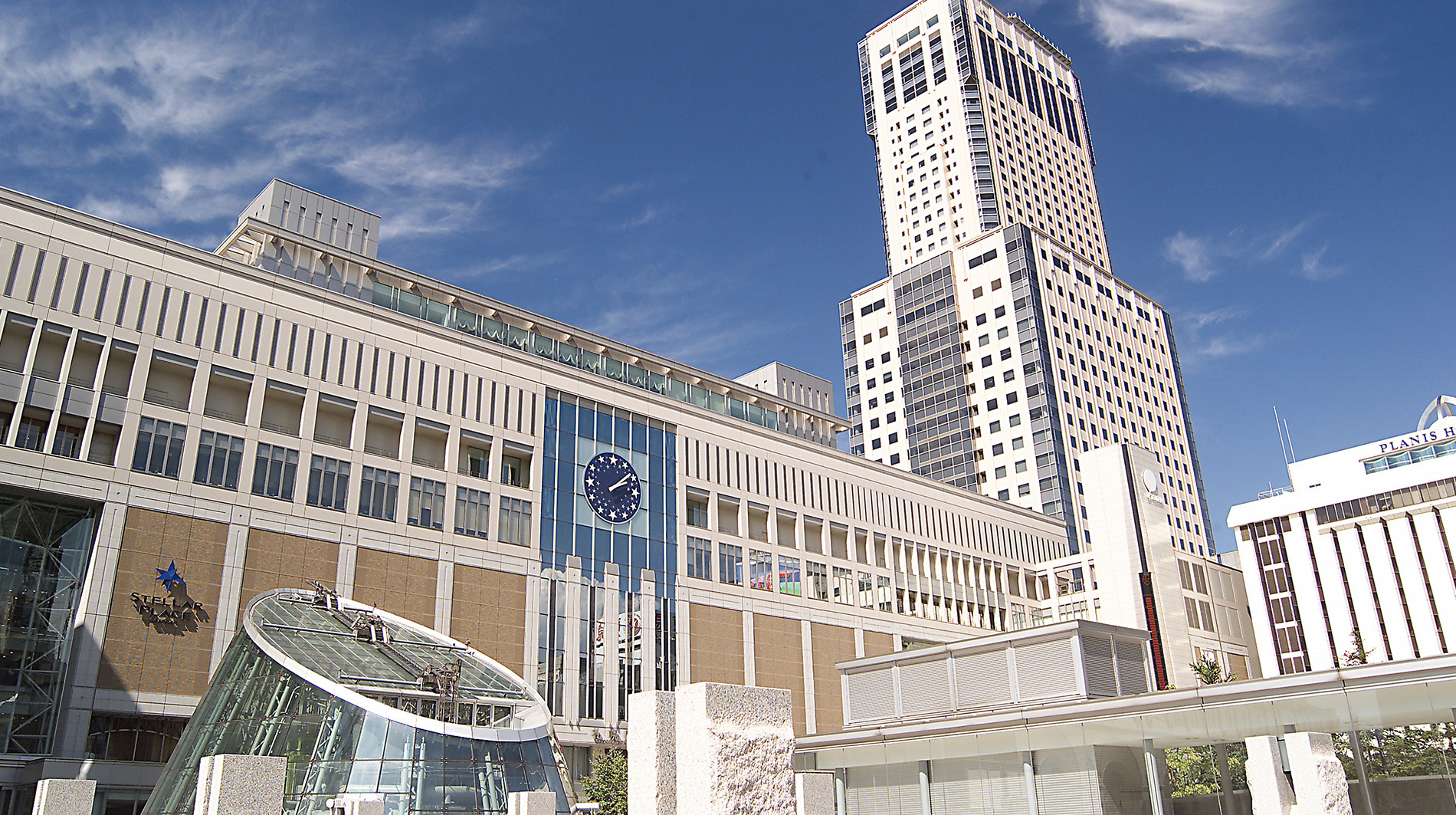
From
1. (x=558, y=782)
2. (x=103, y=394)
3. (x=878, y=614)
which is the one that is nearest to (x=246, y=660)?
(x=558, y=782)

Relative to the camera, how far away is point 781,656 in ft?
211

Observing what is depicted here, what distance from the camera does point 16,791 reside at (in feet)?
123

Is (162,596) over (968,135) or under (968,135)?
under

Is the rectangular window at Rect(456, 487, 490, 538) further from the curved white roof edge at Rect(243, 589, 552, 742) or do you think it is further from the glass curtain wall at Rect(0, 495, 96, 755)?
the curved white roof edge at Rect(243, 589, 552, 742)

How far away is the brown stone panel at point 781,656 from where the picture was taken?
63.0m

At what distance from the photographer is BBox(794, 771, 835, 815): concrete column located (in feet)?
41.2

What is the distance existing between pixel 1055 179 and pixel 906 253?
24971mm

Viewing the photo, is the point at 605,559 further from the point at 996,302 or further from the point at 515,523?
the point at 996,302

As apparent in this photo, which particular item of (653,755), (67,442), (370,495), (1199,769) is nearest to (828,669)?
(370,495)

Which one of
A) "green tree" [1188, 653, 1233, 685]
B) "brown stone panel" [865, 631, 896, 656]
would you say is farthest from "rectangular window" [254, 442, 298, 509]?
"green tree" [1188, 653, 1233, 685]

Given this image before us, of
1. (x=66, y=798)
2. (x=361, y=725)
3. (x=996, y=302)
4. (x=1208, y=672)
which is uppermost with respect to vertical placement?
A: (x=996, y=302)

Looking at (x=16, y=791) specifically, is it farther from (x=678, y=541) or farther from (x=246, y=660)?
(x=678, y=541)

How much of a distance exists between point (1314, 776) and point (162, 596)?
4121cm

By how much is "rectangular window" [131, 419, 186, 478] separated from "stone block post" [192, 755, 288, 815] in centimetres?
3193
